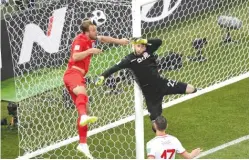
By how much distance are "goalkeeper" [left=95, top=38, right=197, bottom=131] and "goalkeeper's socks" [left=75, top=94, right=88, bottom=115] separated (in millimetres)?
283

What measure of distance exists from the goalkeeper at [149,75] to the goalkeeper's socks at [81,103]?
0.28m

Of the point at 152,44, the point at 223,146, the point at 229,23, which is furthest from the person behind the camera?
the point at 229,23

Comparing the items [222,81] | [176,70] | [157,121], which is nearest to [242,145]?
[222,81]

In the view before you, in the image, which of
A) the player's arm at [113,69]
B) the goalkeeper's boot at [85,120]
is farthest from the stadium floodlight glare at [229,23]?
the goalkeeper's boot at [85,120]

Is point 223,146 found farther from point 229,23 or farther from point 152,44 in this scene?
point 229,23

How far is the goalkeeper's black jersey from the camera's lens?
10758mm

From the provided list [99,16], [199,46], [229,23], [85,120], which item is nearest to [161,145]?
[85,120]

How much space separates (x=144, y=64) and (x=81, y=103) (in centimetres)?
99

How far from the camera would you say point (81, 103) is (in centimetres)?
1052

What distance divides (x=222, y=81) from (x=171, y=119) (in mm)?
1354

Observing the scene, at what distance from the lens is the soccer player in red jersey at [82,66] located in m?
10.5

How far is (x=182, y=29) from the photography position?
12914mm

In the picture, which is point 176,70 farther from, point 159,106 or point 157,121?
point 157,121

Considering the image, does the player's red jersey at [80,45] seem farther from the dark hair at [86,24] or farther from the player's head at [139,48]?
the player's head at [139,48]
